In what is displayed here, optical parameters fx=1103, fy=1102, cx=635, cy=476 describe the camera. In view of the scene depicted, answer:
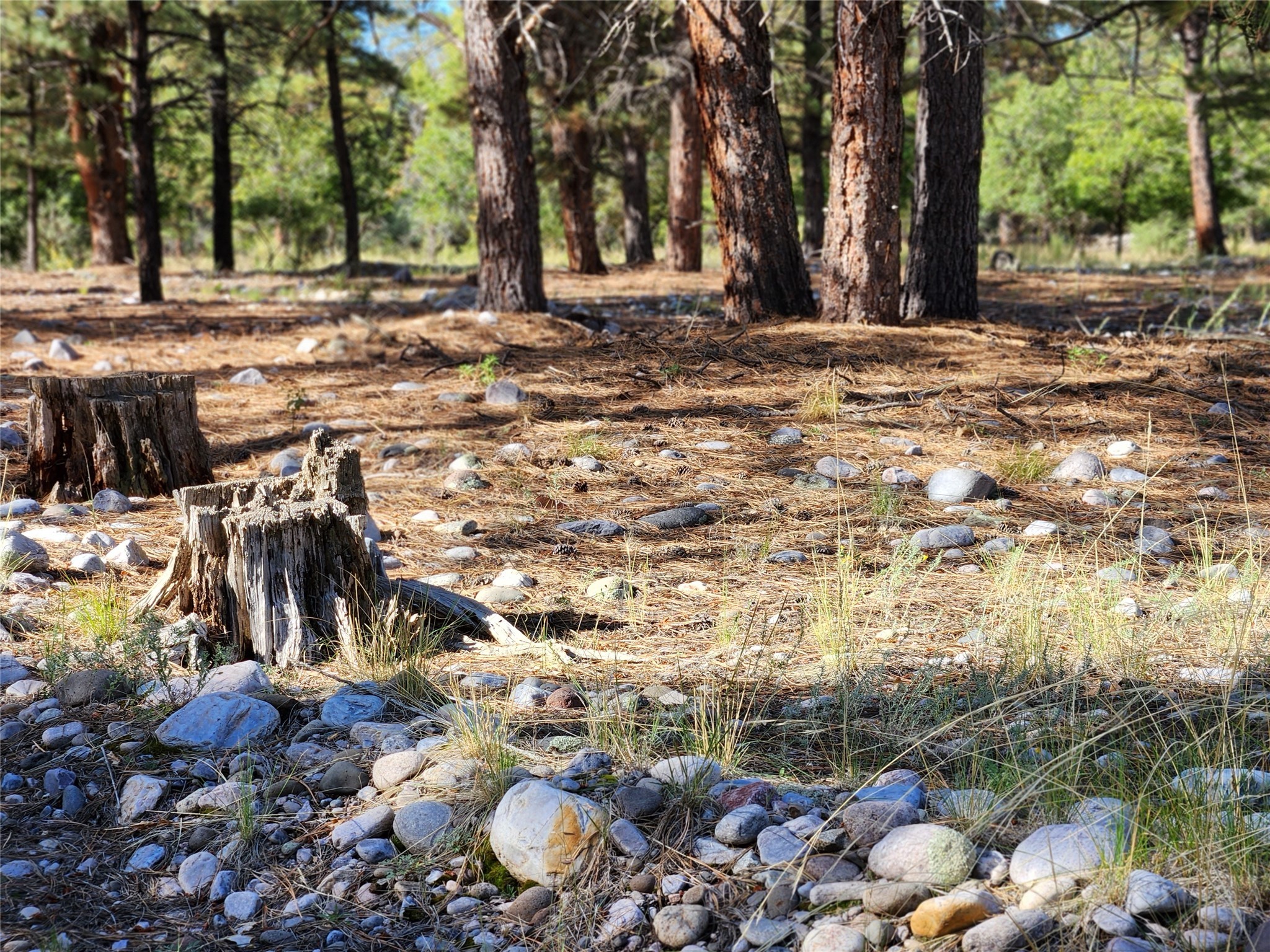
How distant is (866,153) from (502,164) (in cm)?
292

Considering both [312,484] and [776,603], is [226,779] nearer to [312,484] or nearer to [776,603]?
[312,484]

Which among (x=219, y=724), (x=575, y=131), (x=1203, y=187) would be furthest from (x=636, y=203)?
(x=219, y=724)

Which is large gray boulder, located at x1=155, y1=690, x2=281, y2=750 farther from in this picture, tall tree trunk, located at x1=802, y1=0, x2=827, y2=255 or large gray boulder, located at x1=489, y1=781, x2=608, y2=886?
tall tree trunk, located at x1=802, y1=0, x2=827, y2=255

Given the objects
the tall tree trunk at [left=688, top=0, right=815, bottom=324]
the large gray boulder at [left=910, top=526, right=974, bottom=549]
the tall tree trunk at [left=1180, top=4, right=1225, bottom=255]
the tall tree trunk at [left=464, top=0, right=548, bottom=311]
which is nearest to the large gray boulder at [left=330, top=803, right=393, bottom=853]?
the large gray boulder at [left=910, top=526, right=974, bottom=549]

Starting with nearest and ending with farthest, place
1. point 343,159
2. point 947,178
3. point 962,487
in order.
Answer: point 962,487, point 947,178, point 343,159

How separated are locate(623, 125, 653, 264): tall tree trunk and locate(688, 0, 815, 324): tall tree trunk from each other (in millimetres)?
8918

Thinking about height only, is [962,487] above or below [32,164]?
below

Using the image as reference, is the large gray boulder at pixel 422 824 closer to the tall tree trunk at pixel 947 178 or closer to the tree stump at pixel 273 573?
the tree stump at pixel 273 573

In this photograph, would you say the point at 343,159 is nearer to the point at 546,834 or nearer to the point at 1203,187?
the point at 1203,187

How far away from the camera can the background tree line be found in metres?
6.83

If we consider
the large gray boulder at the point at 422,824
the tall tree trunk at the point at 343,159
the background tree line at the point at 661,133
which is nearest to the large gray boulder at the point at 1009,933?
the large gray boulder at the point at 422,824

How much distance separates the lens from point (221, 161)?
16891 millimetres

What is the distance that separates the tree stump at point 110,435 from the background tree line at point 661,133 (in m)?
3.39

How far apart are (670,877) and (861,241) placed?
518 cm
